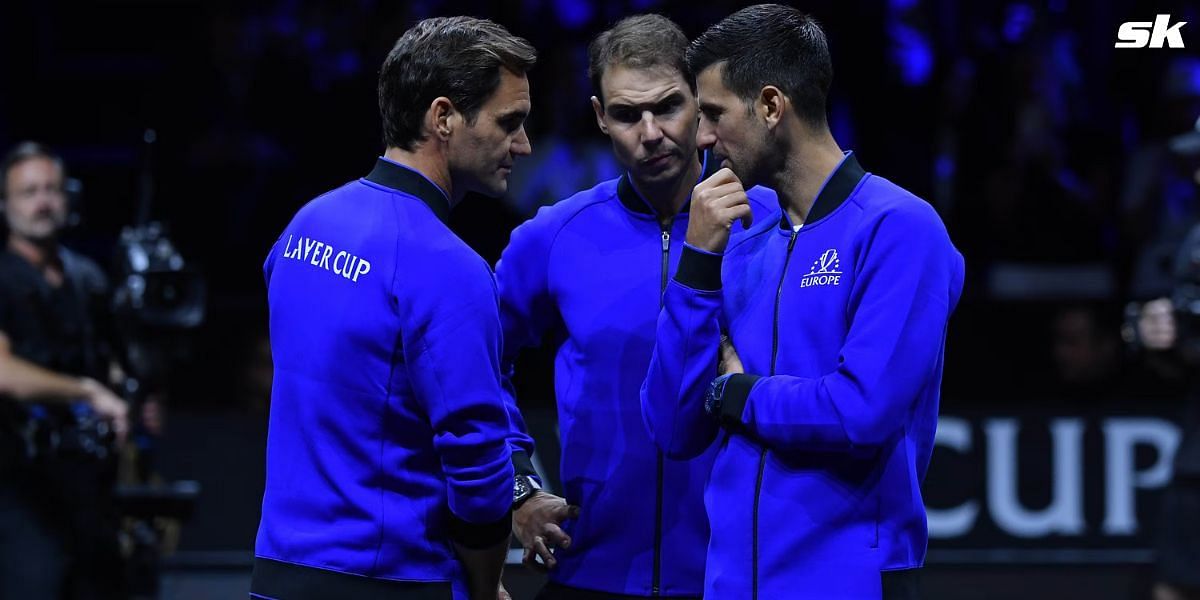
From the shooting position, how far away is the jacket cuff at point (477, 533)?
2.93m

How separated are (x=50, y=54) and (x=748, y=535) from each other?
29.5 feet

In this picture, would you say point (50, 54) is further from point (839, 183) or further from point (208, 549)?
point (839, 183)

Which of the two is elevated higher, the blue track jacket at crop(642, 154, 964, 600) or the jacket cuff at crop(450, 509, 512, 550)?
the blue track jacket at crop(642, 154, 964, 600)

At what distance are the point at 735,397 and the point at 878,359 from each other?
0.29 metres

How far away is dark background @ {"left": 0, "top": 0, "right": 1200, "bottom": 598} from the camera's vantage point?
778 centimetres

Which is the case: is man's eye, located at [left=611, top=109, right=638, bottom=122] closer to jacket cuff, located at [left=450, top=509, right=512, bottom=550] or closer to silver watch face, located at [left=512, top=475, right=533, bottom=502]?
silver watch face, located at [left=512, top=475, right=533, bottom=502]

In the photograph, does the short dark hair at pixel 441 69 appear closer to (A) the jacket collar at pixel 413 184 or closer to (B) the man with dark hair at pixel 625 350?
(A) the jacket collar at pixel 413 184

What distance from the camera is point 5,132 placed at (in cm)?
1016

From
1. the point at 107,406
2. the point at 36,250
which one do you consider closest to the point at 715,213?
the point at 107,406

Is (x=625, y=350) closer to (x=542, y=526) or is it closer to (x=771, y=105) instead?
(x=542, y=526)

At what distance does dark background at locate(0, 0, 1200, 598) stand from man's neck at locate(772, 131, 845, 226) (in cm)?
461

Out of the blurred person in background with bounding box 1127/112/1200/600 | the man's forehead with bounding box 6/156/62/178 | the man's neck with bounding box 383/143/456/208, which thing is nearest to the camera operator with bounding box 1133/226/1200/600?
the blurred person in background with bounding box 1127/112/1200/600

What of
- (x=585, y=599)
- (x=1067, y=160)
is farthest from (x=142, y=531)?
(x=1067, y=160)
